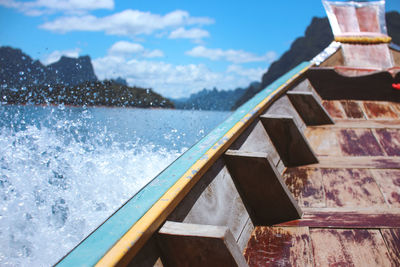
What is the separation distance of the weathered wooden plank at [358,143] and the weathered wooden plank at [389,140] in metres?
0.05

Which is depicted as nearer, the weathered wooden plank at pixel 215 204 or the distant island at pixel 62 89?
the weathered wooden plank at pixel 215 204

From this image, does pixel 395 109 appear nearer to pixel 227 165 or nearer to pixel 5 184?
pixel 227 165

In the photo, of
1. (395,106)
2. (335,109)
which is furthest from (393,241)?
(395,106)

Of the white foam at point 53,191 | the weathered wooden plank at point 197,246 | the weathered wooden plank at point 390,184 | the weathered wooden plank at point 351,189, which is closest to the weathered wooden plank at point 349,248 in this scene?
the weathered wooden plank at point 351,189

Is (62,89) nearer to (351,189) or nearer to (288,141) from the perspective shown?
(288,141)

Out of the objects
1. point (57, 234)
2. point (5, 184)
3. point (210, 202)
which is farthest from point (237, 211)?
point (5, 184)

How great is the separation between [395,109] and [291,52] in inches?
5574

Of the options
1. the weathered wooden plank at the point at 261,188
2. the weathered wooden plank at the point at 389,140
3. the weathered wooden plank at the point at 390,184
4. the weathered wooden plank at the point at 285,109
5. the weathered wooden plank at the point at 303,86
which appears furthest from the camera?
the weathered wooden plank at the point at 303,86

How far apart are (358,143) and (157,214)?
210cm

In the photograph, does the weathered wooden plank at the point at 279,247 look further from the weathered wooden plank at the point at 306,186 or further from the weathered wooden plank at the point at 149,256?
the weathered wooden plank at the point at 149,256

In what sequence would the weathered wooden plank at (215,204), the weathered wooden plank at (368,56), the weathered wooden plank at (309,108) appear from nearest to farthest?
the weathered wooden plank at (215,204) → the weathered wooden plank at (309,108) → the weathered wooden plank at (368,56)

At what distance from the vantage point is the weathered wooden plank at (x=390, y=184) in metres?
1.63

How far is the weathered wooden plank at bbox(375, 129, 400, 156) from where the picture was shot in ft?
7.46

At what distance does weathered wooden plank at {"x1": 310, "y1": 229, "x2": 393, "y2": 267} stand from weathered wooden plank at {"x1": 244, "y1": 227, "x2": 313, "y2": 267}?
1.6 inches
